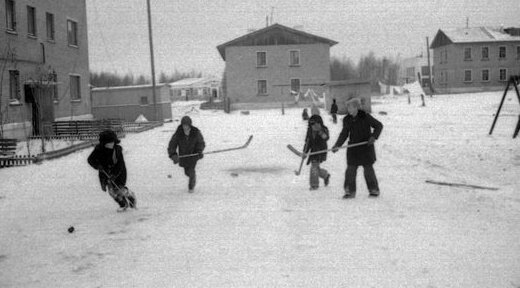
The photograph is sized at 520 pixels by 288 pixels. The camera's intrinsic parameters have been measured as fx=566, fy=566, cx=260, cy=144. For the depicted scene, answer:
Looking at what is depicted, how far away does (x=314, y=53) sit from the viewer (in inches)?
1993

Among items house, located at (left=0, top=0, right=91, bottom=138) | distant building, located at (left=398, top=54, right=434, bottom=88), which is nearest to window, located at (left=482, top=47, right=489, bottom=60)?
distant building, located at (left=398, top=54, right=434, bottom=88)

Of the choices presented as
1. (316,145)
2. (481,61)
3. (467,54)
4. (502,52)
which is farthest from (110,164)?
(502,52)

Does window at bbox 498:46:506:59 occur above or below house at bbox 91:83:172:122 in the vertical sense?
above

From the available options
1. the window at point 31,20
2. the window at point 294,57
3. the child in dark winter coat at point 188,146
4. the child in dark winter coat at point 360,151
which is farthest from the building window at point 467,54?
the child in dark winter coat at point 188,146

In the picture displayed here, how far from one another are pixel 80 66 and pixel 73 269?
2480 centimetres

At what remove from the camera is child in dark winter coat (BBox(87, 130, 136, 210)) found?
7.80m

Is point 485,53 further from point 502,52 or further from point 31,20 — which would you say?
point 31,20

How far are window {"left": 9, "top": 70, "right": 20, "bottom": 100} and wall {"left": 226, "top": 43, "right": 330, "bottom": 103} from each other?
3000cm

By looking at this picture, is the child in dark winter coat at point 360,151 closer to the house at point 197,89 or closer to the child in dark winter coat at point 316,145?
the child in dark winter coat at point 316,145

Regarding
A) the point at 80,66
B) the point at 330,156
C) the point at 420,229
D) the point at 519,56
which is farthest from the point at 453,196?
the point at 519,56

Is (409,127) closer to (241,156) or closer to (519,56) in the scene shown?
(241,156)

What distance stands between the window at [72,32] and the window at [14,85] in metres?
6.07

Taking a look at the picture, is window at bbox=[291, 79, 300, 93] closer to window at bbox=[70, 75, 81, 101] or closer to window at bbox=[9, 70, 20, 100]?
window at bbox=[70, 75, 81, 101]

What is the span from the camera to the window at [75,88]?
1085 inches
